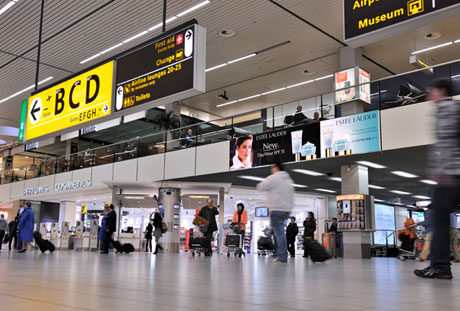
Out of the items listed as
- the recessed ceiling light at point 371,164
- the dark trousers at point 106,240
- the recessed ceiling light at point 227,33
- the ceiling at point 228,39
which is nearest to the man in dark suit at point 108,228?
the dark trousers at point 106,240

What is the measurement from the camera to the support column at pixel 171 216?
782 inches

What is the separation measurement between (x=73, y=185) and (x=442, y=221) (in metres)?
21.9

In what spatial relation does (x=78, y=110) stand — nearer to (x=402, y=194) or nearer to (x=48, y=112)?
(x=48, y=112)

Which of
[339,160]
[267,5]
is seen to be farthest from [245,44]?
[339,160]

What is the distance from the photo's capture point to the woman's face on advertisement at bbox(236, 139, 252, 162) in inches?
639

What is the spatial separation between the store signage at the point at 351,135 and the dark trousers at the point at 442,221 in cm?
884

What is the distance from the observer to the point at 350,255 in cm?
1490

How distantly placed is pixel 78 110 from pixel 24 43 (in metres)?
8.53

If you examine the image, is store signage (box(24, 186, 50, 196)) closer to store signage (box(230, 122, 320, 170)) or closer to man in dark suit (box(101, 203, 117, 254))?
man in dark suit (box(101, 203, 117, 254))

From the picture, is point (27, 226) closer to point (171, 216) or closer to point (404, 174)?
point (171, 216)

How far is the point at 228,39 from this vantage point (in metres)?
15.4

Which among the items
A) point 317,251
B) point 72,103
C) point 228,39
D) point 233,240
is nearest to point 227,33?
point 228,39

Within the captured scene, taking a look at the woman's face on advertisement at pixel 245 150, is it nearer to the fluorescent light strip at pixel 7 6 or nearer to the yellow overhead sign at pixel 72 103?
the yellow overhead sign at pixel 72 103

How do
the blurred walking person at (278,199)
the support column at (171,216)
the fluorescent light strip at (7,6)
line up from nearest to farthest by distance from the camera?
the blurred walking person at (278,199), the fluorescent light strip at (7,6), the support column at (171,216)
